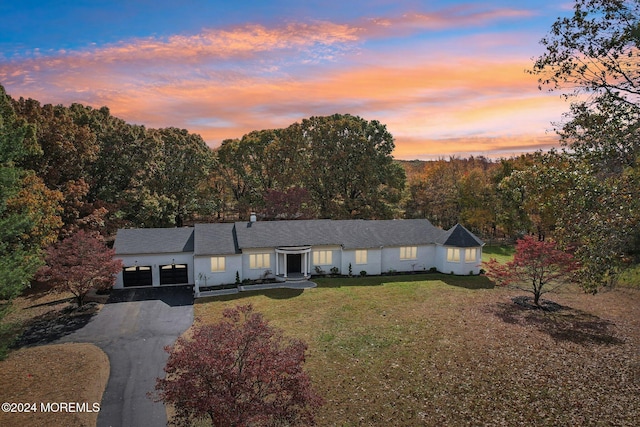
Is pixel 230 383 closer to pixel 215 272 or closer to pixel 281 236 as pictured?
pixel 215 272

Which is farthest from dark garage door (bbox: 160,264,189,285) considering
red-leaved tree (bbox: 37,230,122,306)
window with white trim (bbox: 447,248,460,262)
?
window with white trim (bbox: 447,248,460,262)

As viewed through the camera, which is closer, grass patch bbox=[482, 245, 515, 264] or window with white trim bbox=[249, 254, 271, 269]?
window with white trim bbox=[249, 254, 271, 269]

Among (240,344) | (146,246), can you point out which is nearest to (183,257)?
(146,246)

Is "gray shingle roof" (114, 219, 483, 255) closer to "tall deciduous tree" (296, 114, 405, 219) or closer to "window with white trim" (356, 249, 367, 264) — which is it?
"window with white trim" (356, 249, 367, 264)

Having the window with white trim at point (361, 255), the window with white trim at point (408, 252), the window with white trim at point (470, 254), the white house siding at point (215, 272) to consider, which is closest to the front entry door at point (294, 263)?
the white house siding at point (215, 272)

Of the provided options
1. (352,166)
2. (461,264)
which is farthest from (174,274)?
(352,166)

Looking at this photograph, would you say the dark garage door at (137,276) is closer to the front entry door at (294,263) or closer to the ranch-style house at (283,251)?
the ranch-style house at (283,251)

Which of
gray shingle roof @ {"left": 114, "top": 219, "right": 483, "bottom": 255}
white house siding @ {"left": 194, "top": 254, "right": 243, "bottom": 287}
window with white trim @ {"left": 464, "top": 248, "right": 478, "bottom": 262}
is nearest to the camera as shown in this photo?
white house siding @ {"left": 194, "top": 254, "right": 243, "bottom": 287}
